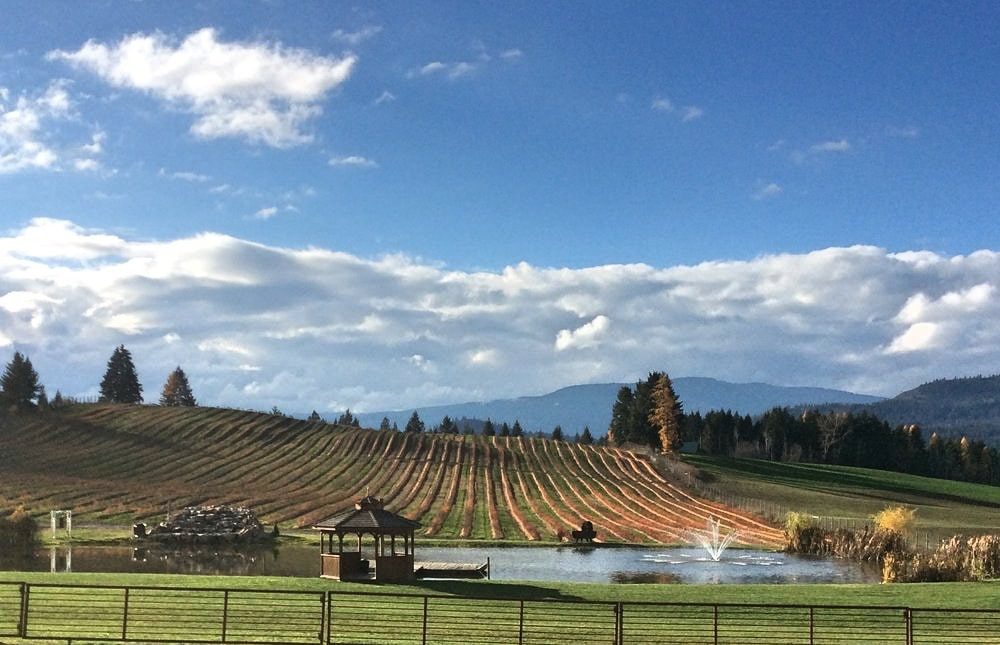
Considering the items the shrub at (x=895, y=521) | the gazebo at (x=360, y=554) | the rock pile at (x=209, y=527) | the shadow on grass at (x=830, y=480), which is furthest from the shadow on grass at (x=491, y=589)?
the shadow on grass at (x=830, y=480)

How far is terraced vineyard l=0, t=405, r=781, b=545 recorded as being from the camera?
72.6 m

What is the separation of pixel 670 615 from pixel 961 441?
171245 millimetres

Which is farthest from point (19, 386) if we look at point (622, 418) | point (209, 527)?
point (622, 418)

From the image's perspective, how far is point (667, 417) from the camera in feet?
424

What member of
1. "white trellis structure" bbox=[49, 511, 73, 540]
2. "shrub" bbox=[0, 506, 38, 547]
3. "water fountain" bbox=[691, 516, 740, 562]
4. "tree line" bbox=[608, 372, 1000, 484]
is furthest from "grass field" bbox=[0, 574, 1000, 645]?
"tree line" bbox=[608, 372, 1000, 484]

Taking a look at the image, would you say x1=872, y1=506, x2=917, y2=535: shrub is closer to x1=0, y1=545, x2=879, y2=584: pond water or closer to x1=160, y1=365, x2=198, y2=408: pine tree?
x1=0, y1=545, x2=879, y2=584: pond water

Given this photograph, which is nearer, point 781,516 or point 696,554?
point 696,554

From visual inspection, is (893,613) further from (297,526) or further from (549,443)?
(549,443)

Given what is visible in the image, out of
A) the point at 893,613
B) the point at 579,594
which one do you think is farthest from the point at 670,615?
the point at 893,613

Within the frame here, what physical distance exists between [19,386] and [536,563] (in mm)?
88333

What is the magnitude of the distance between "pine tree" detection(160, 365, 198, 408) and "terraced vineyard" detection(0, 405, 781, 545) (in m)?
62.5

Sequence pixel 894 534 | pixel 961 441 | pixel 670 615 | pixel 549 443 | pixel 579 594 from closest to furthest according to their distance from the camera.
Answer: pixel 670 615, pixel 579 594, pixel 894 534, pixel 549 443, pixel 961 441

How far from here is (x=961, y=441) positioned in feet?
593

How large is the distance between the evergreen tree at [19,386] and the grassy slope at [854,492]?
257ft
